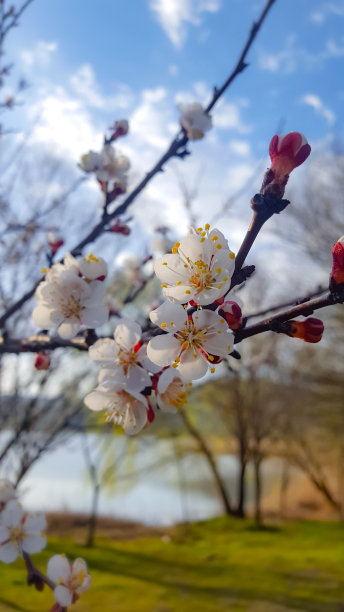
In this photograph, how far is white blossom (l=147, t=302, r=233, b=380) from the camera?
60 centimetres

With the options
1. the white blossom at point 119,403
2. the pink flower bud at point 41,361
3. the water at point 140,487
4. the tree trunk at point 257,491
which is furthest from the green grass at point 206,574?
the white blossom at point 119,403

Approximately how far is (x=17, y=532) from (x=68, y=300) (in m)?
0.62

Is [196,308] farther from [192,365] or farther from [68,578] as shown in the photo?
[68,578]

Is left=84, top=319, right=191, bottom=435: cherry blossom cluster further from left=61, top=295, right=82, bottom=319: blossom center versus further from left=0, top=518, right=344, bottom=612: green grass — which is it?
left=0, top=518, right=344, bottom=612: green grass

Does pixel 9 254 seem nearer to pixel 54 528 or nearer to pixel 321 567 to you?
pixel 321 567

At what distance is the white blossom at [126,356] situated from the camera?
30.0 inches

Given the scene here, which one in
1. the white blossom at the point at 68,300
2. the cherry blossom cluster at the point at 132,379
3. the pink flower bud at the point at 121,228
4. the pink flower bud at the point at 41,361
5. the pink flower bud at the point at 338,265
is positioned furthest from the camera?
the pink flower bud at the point at 121,228

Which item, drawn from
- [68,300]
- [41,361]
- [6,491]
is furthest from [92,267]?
[6,491]

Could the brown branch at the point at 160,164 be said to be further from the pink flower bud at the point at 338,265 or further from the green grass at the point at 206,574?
the green grass at the point at 206,574

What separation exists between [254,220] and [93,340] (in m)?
0.40

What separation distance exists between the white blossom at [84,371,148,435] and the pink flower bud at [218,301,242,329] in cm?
25

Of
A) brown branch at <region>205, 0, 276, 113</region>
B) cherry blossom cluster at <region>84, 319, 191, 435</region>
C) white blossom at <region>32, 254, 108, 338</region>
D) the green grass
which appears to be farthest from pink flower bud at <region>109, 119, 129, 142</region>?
the green grass

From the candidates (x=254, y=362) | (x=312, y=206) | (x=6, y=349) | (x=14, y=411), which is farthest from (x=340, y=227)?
(x=6, y=349)

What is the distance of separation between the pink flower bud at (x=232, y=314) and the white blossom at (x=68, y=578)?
84 cm
